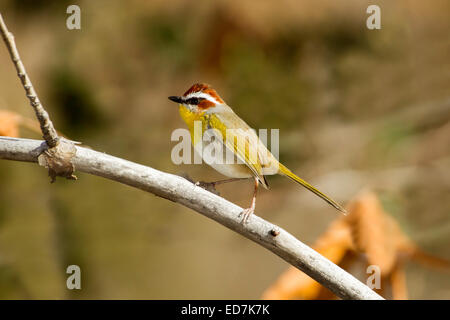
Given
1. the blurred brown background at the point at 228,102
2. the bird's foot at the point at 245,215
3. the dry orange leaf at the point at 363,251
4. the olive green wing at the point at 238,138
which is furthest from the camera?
the blurred brown background at the point at 228,102

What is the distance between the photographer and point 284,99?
78.2 inches

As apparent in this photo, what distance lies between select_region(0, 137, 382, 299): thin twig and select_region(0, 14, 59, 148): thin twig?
0.03 meters

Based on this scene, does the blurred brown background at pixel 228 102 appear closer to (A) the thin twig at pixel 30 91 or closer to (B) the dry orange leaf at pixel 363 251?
(B) the dry orange leaf at pixel 363 251

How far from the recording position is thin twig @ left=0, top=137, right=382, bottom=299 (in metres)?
0.73

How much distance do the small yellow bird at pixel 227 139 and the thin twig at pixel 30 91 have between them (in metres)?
Result: 0.26

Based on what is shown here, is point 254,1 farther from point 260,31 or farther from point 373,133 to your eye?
point 373,133

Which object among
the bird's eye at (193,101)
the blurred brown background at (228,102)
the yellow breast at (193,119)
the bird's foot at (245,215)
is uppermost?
the blurred brown background at (228,102)

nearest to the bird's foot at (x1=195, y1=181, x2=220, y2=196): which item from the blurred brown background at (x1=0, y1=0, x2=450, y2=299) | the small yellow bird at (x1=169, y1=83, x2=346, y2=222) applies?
the small yellow bird at (x1=169, y1=83, x2=346, y2=222)

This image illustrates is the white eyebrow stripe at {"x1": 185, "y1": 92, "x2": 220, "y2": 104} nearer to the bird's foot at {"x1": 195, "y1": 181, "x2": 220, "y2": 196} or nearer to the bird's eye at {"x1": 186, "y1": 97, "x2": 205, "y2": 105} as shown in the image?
the bird's eye at {"x1": 186, "y1": 97, "x2": 205, "y2": 105}

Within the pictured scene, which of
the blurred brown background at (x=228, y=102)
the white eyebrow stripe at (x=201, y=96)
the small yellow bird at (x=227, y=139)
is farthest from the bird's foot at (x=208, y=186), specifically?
the blurred brown background at (x=228, y=102)

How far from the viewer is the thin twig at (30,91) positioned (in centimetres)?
59

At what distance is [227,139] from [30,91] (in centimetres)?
36

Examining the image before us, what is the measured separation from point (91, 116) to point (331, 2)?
1.18 meters

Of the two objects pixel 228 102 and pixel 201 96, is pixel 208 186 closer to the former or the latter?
pixel 201 96
